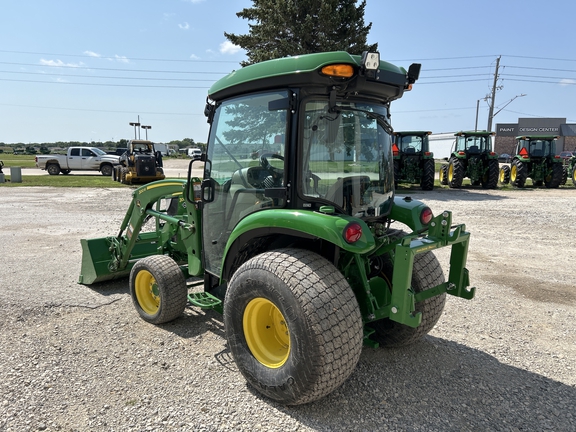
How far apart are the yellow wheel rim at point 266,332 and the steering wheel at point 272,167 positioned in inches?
35.5

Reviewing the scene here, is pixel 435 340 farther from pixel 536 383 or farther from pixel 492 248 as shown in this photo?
pixel 492 248

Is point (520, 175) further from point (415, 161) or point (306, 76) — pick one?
point (306, 76)

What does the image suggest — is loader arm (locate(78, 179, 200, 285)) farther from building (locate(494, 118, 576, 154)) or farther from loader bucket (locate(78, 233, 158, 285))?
building (locate(494, 118, 576, 154))

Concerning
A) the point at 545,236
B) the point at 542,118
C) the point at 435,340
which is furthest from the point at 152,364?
the point at 542,118

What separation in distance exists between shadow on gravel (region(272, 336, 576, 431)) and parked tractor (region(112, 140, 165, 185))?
18257 millimetres

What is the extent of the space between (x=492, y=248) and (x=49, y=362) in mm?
7044

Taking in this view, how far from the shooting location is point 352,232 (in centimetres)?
265

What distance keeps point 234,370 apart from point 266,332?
50 cm

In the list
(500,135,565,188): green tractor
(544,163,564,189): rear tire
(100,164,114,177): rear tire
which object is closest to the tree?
(500,135,565,188): green tractor

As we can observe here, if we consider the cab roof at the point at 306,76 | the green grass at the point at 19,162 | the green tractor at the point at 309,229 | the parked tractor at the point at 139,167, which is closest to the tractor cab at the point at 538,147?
the parked tractor at the point at 139,167

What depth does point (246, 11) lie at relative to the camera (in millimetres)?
21188

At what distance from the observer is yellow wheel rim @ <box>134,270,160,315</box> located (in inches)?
170

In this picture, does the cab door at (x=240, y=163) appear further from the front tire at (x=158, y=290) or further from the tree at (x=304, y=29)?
the tree at (x=304, y=29)

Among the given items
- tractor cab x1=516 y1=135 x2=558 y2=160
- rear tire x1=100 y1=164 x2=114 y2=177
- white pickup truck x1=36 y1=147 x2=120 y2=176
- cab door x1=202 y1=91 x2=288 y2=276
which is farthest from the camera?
rear tire x1=100 y1=164 x2=114 y2=177
